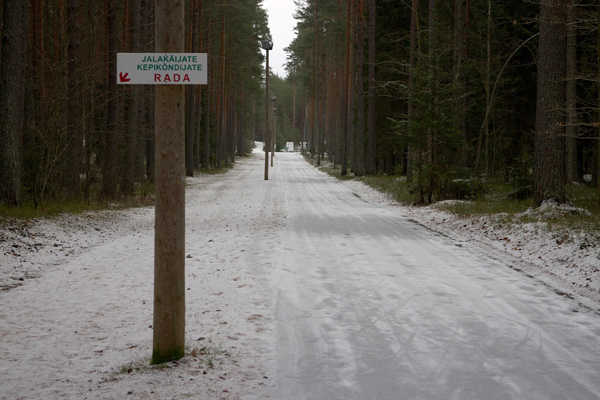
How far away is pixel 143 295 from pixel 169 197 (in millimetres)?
2791

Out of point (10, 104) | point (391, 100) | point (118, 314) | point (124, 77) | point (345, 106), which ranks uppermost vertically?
point (345, 106)

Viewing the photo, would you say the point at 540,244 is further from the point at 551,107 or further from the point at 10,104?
the point at 10,104

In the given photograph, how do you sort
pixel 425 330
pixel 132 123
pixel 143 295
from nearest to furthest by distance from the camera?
pixel 425 330 → pixel 143 295 → pixel 132 123

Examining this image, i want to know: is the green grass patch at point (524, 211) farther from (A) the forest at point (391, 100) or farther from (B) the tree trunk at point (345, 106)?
(B) the tree trunk at point (345, 106)

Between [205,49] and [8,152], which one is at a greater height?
[205,49]

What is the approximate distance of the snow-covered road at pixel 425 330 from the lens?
4.12 m

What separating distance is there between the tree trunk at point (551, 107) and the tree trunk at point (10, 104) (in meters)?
12.3

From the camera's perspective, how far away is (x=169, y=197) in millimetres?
4496

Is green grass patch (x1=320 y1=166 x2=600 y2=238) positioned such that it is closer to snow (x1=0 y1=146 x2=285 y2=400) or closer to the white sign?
snow (x1=0 y1=146 x2=285 y2=400)

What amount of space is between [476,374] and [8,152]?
11282 mm

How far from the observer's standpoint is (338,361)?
15.1ft

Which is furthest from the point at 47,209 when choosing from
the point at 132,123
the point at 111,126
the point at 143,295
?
the point at 132,123

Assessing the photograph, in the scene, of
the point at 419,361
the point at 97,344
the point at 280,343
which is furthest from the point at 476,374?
the point at 97,344

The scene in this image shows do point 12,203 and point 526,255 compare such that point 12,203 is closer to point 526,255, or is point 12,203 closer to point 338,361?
point 338,361
